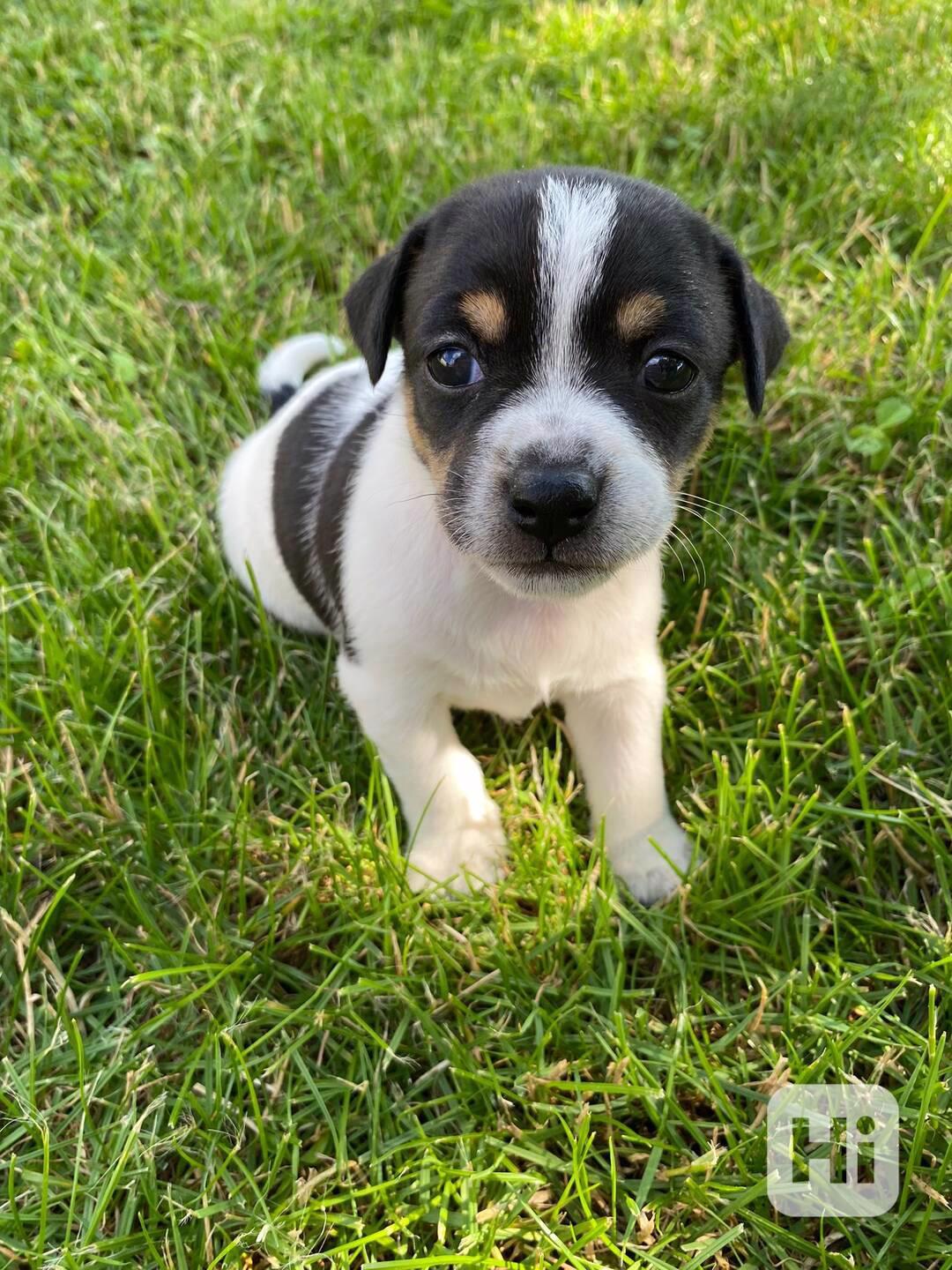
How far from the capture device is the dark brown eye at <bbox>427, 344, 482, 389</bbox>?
8.12 ft

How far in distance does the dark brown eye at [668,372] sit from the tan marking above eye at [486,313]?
37 cm

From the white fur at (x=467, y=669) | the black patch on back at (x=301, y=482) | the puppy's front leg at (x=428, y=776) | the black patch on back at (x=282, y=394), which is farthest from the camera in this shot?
the black patch on back at (x=282, y=394)

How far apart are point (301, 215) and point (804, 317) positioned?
256cm

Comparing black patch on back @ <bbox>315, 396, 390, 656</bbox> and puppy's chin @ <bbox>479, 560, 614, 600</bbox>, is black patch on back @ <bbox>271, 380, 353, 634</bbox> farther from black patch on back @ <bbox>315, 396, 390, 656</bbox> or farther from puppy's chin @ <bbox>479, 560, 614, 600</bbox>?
puppy's chin @ <bbox>479, 560, 614, 600</bbox>

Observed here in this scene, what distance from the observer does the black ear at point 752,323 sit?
8.75 feet

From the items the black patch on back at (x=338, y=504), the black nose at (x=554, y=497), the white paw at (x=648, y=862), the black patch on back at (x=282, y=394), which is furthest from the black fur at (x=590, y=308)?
the black patch on back at (x=282, y=394)

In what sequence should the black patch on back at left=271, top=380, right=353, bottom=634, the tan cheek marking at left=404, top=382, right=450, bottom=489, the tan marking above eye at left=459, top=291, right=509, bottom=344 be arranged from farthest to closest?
the black patch on back at left=271, top=380, right=353, bottom=634
the tan cheek marking at left=404, top=382, right=450, bottom=489
the tan marking above eye at left=459, top=291, right=509, bottom=344

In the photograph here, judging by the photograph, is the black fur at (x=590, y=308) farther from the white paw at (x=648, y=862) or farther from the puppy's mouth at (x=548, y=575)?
the white paw at (x=648, y=862)

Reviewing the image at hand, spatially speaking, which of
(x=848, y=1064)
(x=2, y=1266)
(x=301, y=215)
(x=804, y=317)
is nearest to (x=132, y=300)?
(x=301, y=215)

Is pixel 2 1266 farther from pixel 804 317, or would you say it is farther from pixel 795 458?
pixel 804 317

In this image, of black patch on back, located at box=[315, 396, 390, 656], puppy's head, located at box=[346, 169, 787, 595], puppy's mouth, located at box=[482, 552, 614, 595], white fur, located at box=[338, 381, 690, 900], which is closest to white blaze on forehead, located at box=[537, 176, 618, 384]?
puppy's head, located at box=[346, 169, 787, 595]

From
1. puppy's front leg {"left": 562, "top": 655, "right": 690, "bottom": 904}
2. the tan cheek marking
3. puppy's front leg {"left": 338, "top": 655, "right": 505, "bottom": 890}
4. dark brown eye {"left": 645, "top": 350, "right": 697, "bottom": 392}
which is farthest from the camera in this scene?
puppy's front leg {"left": 562, "top": 655, "right": 690, "bottom": 904}

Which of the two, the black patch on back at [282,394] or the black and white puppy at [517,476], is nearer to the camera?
the black and white puppy at [517,476]

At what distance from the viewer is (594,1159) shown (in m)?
2.57
